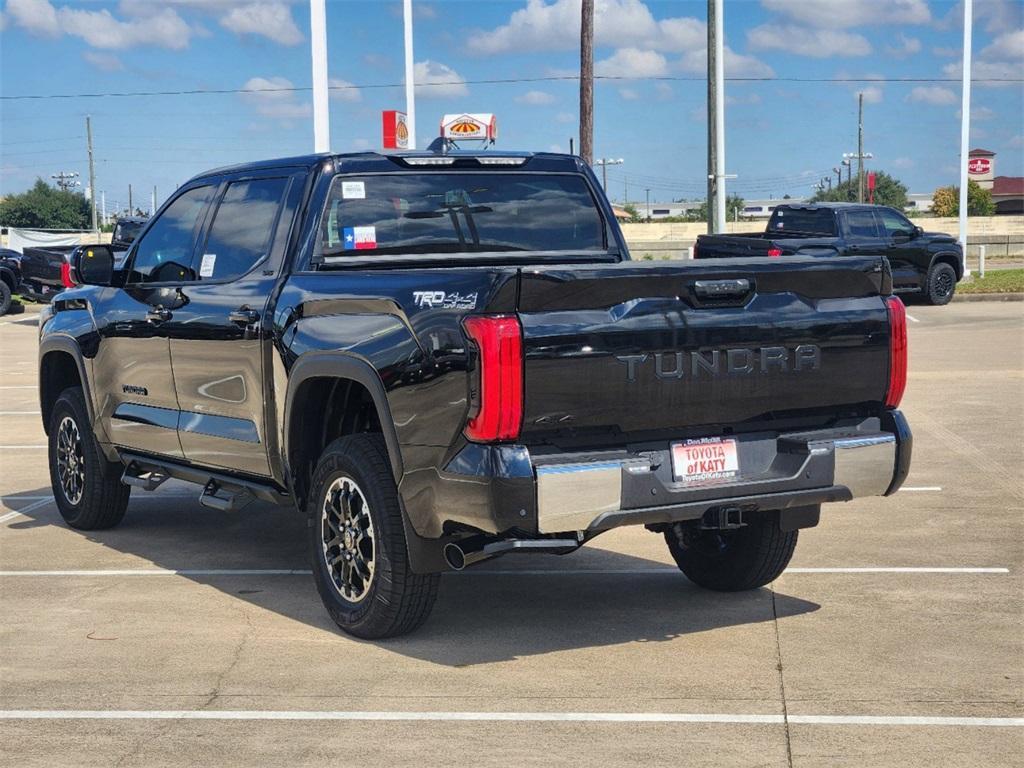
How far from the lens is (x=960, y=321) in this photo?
2456 cm

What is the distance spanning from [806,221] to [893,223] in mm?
2278

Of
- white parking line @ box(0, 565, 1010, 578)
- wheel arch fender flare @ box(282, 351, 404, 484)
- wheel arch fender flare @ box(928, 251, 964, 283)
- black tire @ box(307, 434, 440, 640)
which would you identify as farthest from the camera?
wheel arch fender flare @ box(928, 251, 964, 283)

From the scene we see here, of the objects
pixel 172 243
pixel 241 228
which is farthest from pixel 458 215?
pixel 172 243

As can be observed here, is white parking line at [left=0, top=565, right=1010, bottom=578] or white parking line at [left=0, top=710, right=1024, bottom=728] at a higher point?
white parking line at [left=0, top=710, right=1024, bottom=728]

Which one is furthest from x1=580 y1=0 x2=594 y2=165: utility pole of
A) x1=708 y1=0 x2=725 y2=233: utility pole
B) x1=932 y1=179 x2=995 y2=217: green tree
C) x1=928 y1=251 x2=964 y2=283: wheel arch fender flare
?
x1=932 y1=179 x2=995 y2=217: green tree

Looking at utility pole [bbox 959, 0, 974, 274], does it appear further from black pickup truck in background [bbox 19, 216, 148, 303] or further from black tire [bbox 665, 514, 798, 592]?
black tire [bbox 665, 514, 798, 592]

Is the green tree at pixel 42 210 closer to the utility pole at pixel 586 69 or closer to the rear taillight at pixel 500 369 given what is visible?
the utility pole at pixel 586 69

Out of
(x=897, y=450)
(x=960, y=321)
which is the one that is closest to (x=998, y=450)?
(x=897, y=450)

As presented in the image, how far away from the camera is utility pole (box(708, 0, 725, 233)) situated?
95.9 ft

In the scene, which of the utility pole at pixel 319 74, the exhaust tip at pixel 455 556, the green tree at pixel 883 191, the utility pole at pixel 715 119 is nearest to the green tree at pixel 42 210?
the green tree at pixel 883 191

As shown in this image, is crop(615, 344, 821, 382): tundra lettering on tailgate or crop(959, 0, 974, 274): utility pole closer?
crop(615, 344, 821, 382): tundra lettering on tailgate

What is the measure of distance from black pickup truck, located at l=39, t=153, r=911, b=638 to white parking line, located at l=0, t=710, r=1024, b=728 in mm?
642

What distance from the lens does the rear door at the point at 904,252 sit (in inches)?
1065

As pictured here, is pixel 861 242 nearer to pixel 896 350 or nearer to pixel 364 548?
pixel 896 350
